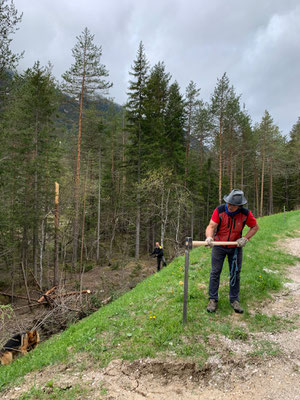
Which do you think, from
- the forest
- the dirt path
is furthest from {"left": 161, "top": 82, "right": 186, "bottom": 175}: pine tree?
the dirt path

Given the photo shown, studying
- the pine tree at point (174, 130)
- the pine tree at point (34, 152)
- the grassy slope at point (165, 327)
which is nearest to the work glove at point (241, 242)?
the grassy slope at point (165, 327)

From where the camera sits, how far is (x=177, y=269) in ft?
25.9

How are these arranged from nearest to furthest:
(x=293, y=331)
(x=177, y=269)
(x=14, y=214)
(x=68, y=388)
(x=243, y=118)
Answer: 1. (x=68, y=388)
2. (x=293, y=331)
3. (x=177, y=269)
4. (x=14, y=214)
5. (x=243, y=118)

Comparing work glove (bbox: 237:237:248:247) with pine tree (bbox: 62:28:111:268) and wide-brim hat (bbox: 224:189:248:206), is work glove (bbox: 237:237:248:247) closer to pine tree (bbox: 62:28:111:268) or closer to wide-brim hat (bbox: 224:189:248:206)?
wide-brim hat (bbox: 224:189:248:206)

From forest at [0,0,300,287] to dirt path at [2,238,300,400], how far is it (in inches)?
338

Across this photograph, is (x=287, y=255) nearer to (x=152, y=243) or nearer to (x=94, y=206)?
(x=152, y=243)

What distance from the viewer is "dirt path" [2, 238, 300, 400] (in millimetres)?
2887

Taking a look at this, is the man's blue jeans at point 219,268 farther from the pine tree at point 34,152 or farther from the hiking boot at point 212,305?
the pine tree at point 34,152

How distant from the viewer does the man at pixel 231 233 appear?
4270 mm

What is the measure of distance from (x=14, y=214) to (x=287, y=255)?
17586 millimetres

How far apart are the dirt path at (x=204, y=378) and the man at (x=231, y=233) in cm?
91

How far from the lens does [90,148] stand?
83.8ft

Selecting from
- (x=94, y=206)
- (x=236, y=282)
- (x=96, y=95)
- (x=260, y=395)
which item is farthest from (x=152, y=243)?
(x=260, y=395)

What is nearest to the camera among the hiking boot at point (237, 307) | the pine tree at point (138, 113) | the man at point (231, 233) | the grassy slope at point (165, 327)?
the grassy slope at point (165, 327)
